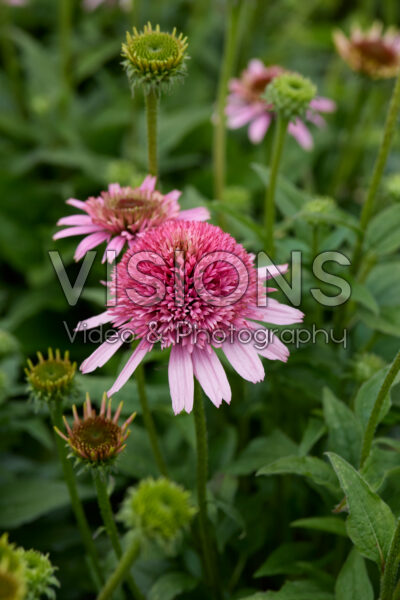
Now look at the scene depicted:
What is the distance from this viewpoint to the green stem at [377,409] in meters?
0.93

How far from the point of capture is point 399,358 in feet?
2.95

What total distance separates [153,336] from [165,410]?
0.40 metres

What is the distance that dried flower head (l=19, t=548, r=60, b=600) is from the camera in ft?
2.66

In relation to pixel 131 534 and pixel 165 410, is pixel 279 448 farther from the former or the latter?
pixel 131 534

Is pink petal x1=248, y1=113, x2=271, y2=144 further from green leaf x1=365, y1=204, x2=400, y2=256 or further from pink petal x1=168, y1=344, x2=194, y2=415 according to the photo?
pink petal x1=168, y1=344, x2=194, y2=415

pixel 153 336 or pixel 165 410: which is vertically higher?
pixel 153 336

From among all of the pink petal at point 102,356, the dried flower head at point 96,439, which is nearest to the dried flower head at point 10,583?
the dried flower head at point 96,439

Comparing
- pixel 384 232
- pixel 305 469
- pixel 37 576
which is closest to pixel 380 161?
pixel 384 232

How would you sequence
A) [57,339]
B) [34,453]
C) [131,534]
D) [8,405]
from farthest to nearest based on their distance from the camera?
1. [57,339]
2. [34,453]
3. [8,405]
4. [131,534]

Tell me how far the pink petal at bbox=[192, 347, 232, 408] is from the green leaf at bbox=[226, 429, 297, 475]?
396 mm

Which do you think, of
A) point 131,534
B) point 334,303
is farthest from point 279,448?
point 131,534

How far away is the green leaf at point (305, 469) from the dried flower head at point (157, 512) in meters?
0.25

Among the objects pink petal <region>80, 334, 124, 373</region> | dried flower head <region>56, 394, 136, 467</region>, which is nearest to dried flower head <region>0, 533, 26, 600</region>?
dried flower head <region>56, 394, 136, 467</region>

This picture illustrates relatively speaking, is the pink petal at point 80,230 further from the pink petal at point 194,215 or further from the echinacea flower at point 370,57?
the echinacea flower at point 370,57
